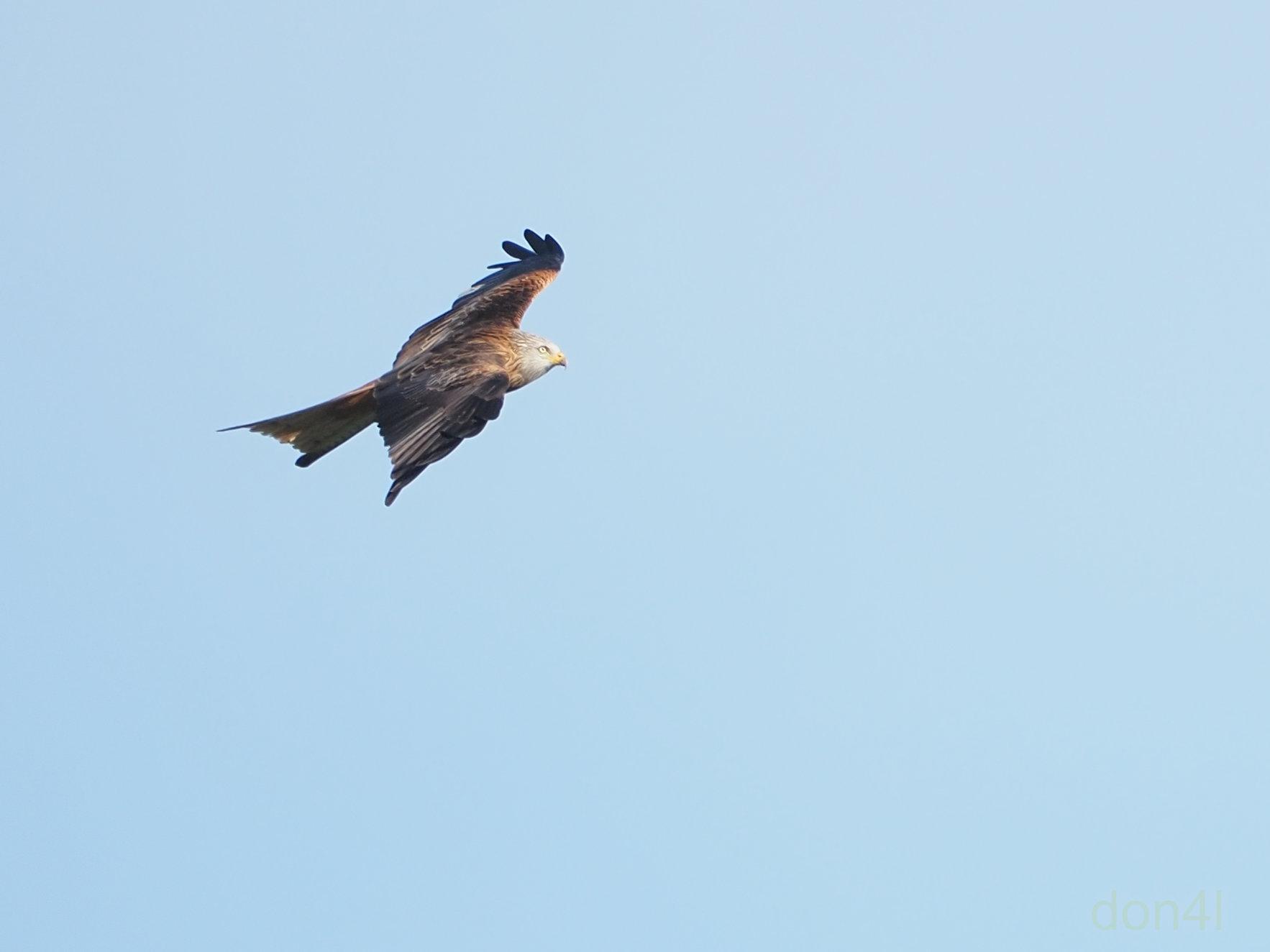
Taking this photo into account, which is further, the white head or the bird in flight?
the white head

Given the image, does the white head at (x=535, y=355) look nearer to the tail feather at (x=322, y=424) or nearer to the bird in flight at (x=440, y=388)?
the bird in flight at (x=440, y=388)

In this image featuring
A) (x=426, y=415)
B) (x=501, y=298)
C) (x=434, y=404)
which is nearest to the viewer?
(x=426, y=415)

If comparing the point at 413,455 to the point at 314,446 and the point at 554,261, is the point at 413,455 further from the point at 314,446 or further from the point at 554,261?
the point at 554,261

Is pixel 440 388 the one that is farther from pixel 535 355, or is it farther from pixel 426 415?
pixel 535 355

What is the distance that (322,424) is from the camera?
18641 millimetres

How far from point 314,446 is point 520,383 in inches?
81.5

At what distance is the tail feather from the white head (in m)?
1.52

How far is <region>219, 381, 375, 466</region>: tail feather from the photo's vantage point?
722 inches

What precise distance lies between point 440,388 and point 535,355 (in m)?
1.85

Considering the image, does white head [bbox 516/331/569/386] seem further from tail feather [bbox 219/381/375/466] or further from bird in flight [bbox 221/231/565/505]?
tail feather [bbox 219/381/375/466]

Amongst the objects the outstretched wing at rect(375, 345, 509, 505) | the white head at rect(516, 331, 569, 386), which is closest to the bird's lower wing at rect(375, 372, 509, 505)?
the outstretched wing at rect(375, 345, 509, 505)

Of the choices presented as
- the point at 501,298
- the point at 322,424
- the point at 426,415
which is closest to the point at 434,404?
the point at 426,415

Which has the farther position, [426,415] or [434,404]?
[434,404]

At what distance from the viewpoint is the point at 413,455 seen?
637 inches
